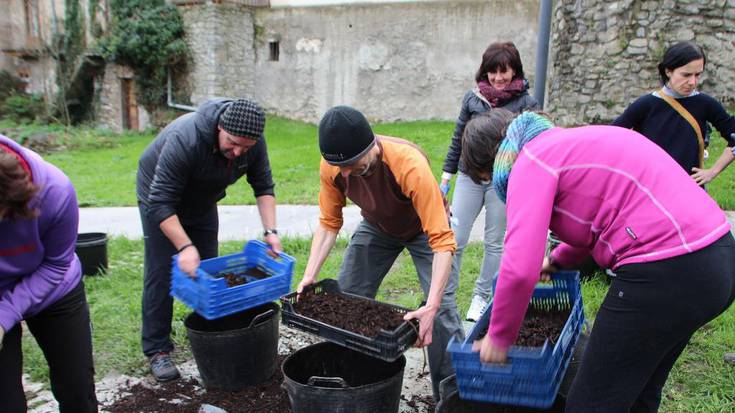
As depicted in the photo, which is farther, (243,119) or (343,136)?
(243,119)

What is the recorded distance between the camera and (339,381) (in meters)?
2.67

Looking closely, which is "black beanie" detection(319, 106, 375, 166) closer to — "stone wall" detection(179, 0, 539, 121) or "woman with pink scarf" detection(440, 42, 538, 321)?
"woman with pink scarf" detection(440, 42, 538, 321)

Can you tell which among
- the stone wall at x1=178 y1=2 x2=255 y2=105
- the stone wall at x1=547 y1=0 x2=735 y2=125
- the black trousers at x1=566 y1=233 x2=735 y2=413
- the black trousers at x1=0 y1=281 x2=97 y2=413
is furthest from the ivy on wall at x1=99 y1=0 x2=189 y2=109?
the black trousers at x1=566 y1=233 x2=735 y2=413

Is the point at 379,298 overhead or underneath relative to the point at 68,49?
underneath

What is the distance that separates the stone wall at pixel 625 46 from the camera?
29.0 feet

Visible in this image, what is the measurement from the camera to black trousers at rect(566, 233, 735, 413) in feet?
6.05

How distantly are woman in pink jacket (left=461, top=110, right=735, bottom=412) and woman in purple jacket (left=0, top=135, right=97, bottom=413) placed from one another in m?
1.65

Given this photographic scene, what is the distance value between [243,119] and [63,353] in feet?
4.29

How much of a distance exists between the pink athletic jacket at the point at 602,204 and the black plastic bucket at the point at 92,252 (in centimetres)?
444

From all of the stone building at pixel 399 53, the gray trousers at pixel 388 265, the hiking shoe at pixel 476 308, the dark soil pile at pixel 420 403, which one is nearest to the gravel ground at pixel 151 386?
the dark soil pile at pixel 420 403

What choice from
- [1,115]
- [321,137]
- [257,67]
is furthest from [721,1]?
[1,115]

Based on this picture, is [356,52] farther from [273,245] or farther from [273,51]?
[273,245]

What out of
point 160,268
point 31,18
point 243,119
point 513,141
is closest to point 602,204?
point 513,141

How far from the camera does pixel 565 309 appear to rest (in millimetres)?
2822
